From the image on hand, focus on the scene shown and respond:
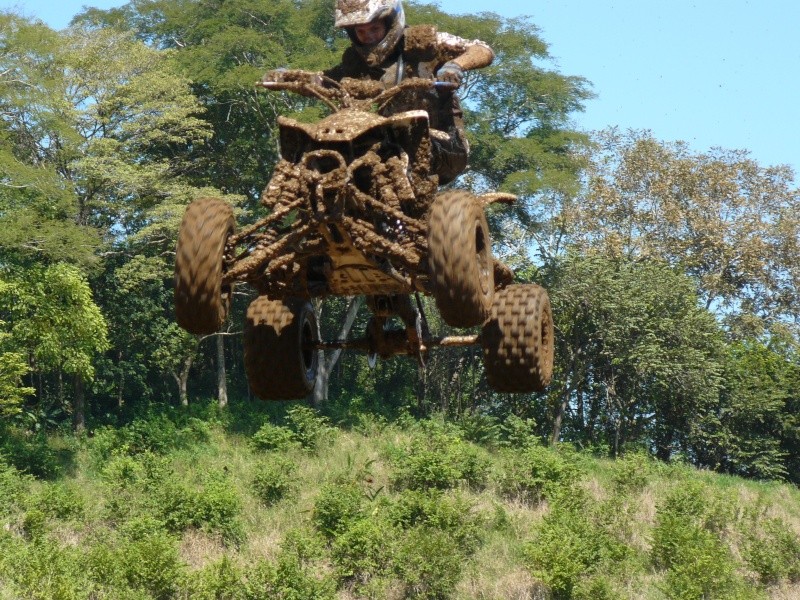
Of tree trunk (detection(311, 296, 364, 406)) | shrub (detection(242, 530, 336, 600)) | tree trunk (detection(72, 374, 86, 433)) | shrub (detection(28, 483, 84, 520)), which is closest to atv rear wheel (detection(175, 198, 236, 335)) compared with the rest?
shrub (detection(242, 530, 336, 600))

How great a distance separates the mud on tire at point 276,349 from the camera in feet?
46.9

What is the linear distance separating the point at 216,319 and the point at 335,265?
1165 millimetres

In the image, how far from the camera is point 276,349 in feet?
46.9

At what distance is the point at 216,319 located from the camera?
12484 millimetres

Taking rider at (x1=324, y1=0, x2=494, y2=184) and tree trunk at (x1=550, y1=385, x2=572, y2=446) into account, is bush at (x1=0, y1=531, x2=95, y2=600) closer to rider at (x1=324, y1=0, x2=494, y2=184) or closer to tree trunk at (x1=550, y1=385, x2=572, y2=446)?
rider at (x1=324, y1=0, x2=494, y2=184)

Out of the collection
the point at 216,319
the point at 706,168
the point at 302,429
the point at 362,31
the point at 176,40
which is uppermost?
the point at 176,40

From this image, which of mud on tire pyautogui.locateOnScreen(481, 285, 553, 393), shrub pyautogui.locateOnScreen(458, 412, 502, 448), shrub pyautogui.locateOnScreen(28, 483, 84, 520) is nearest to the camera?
mud on tire pyautogui.locateOnScreen(481, 285, 553, 393)

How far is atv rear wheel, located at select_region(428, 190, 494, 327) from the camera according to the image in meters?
11.9

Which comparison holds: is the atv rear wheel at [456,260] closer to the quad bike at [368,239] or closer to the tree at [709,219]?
the quad bike at [368,239]

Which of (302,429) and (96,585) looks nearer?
(96,585)

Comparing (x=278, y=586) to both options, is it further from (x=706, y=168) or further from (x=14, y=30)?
(x=706, y=168)

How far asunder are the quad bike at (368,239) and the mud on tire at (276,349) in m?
0.54

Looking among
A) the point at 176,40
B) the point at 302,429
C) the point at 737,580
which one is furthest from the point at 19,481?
the point at 176,40

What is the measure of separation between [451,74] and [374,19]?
0.91m
